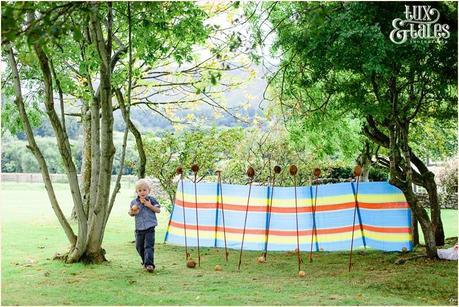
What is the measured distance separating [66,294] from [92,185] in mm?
1962

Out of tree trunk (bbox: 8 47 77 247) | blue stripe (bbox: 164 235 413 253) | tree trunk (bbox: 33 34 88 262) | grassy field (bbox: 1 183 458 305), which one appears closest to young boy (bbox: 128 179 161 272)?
grassy field (bbox: 1 183 458 305)

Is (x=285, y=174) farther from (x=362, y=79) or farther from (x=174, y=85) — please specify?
(x=362, y=79)

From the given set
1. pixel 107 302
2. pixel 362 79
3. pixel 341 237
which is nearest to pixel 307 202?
pixel 341 237

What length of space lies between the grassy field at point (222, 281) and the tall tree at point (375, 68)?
1.07 m

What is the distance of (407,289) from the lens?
218 inches

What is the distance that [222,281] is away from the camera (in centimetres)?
605

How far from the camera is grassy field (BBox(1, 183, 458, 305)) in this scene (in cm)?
515

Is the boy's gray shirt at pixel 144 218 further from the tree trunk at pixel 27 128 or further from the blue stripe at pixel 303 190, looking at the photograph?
the blue stripe at pixel 303 190

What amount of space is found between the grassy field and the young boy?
22 centimetres

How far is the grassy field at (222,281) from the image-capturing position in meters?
5.15

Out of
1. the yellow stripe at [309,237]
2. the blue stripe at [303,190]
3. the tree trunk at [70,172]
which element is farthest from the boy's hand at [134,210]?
the yellow stripe at [309,237]

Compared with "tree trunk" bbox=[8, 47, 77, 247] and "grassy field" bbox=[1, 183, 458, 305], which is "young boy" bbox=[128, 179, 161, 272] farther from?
"tree trunk" bbox=[8, 47, 77, 247]

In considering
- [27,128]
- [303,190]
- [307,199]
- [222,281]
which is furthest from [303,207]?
[27,128]

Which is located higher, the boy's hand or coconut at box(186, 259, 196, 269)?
the boy's hand
